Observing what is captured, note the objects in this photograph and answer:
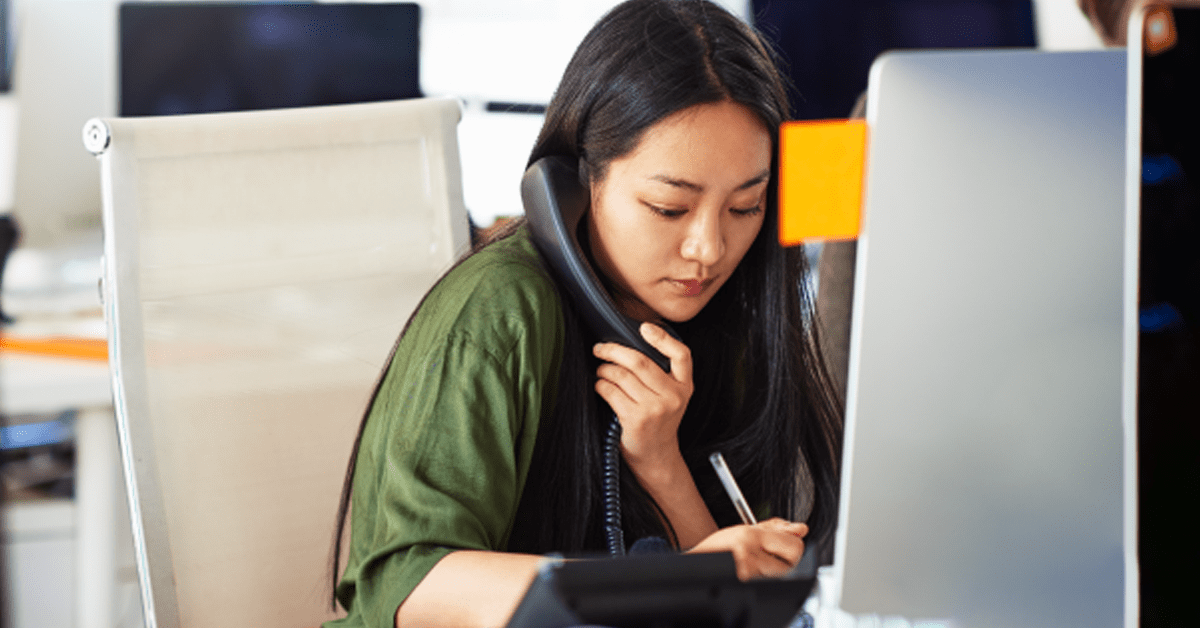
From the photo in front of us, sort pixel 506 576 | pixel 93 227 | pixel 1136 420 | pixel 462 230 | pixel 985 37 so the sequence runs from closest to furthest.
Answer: pixel 1136 420 → pixel 506 576 → pixel 462 230 → pixel 93 227 → pixel 985 37

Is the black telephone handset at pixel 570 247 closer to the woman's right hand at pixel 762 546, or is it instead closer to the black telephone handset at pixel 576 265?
the black telephone handset at pixel 576 265

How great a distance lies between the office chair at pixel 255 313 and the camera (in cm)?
87

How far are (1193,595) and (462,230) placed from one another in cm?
72

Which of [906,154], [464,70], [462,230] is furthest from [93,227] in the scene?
[906,154]

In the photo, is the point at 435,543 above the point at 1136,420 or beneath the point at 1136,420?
beneath

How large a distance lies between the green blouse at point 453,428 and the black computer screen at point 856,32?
130 cm

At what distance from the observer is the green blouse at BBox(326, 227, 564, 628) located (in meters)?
0.67

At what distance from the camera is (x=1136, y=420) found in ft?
1.64

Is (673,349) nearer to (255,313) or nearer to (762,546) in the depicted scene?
(762,546)

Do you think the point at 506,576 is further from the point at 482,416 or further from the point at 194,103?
the point at 194,103

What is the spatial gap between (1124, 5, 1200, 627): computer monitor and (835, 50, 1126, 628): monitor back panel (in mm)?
71

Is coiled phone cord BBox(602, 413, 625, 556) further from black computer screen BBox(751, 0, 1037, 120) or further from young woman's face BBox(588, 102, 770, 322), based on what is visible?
black computer screen BBox(751, 0, 1037, 120)

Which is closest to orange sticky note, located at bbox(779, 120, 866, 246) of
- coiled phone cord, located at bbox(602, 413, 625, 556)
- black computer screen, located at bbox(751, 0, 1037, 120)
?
coiled phone cord, located at bbox(602, 413, 625, 556)

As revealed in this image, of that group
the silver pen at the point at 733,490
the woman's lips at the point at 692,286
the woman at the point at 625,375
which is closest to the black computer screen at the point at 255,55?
the woman at the point at 625,375
